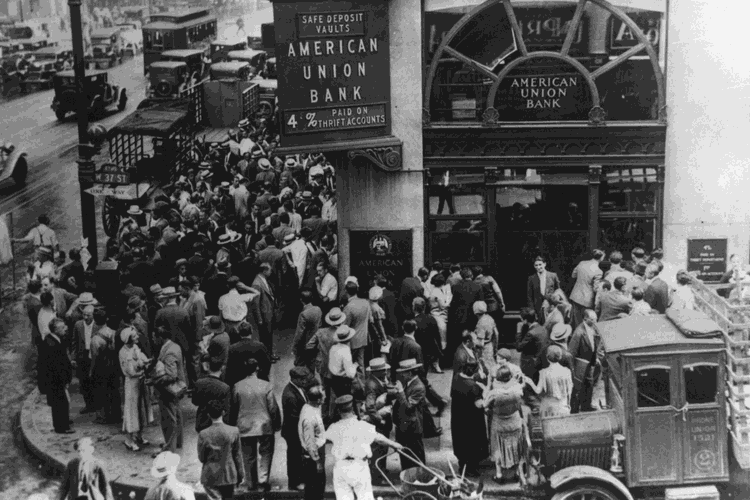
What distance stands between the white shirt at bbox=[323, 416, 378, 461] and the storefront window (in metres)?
7.38

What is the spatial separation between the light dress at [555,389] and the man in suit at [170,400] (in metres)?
4.69

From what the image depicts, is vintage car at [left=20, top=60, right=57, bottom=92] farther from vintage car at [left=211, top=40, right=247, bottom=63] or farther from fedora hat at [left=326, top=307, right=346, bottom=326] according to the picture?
fedora hat at [left=326, top=307, right=346, bottom=326]

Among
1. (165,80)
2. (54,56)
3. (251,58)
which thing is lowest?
(165,80)

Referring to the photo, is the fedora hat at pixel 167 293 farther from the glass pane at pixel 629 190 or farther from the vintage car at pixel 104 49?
the vintage car at pixel 104 49

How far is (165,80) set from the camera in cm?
4138

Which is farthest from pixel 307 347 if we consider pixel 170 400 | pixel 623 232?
pixel 623 232

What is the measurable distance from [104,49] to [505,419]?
140 ft

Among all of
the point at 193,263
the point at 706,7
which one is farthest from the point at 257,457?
the point at 706,7

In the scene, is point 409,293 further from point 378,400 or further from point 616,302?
A: point 378,400

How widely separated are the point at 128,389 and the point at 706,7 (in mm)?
10552

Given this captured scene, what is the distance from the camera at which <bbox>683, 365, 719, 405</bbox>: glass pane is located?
1278cm

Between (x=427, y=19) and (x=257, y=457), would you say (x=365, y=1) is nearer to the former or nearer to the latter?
(x=427, y=19)

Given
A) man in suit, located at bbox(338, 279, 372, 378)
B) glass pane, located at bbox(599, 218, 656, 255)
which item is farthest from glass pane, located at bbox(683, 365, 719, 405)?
glass pane, located at bbox(599, 218, 656, 255)

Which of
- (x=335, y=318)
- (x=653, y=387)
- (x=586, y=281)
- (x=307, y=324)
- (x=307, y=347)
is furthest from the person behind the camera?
(x=586, y=281)
